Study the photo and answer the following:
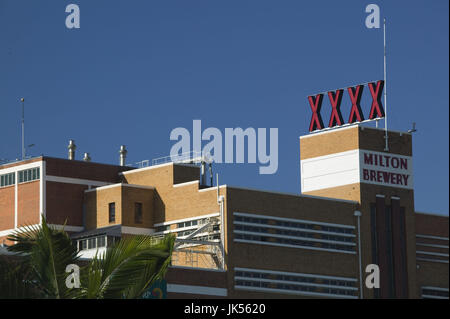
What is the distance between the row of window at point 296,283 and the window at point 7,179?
1039 inches

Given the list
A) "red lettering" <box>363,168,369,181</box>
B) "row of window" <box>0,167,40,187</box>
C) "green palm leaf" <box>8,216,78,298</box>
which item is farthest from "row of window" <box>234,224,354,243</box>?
"green palm leaf" <box>8,216,78,298</box>

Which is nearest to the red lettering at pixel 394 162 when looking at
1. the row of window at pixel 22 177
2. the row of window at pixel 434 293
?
the row of window at pixel 434 293

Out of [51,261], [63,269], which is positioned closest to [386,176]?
[63,269]

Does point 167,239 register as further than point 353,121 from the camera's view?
No

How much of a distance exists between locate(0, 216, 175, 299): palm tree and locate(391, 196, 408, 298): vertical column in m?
66.4

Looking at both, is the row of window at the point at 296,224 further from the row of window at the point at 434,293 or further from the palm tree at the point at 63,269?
the palm tree at the point at 63,269

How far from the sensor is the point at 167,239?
37.8m

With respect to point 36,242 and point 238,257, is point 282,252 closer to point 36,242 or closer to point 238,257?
point 238,257

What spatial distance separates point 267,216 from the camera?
9381 centimetres

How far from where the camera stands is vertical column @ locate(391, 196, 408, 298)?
328ft

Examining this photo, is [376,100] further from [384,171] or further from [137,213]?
[137,213]

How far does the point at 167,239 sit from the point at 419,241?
74845mm

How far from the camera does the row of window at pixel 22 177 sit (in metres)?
102
